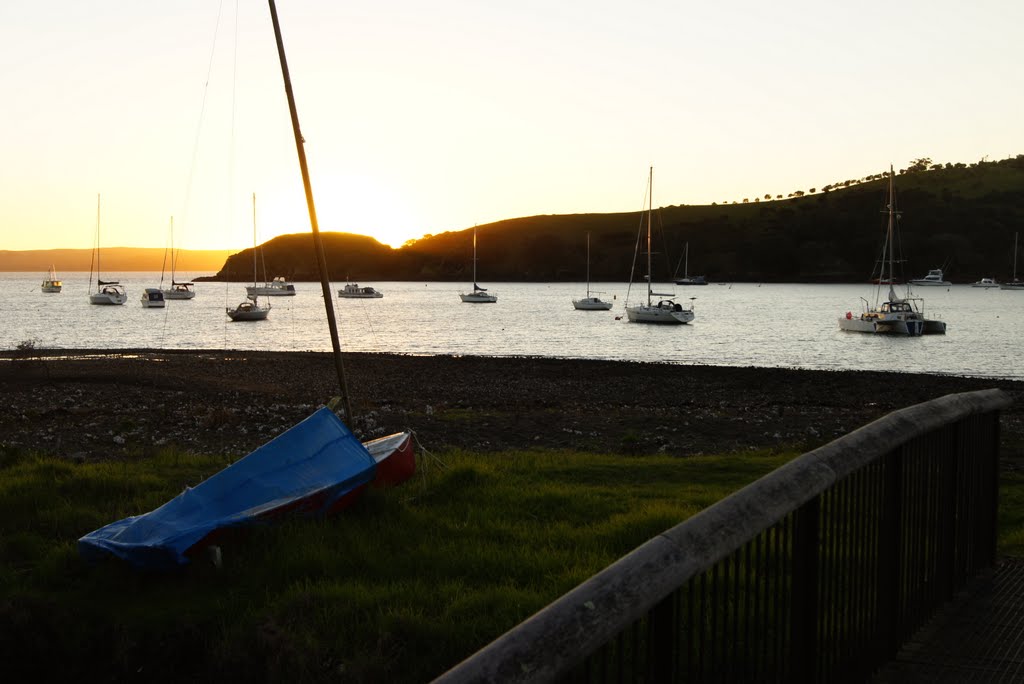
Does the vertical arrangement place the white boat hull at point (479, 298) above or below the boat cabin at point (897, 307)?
above

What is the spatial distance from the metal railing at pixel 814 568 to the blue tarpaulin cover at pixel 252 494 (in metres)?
3.69

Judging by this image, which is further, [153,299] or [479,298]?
[479,298]

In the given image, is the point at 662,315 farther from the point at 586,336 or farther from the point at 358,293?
the point at 358,293

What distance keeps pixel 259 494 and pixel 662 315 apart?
248 feet

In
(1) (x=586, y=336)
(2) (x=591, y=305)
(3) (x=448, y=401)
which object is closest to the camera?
(3) (x=448, y=401)

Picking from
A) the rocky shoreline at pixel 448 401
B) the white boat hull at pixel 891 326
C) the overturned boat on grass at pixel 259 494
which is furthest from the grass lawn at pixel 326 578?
the white boat hull at pixel 891 326

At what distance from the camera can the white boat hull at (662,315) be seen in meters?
82.0

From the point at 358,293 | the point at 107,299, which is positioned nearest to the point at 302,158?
the point at 107,299

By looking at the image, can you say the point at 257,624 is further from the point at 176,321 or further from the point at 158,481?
the point at 176,321

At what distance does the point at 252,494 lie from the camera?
8586 millimetres

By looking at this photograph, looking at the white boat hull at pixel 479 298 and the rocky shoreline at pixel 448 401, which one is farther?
the white boat hull at pixel 479 298

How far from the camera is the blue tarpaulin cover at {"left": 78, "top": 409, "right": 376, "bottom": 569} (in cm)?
743

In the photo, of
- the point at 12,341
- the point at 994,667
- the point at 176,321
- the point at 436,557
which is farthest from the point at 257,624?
the point at 176,321

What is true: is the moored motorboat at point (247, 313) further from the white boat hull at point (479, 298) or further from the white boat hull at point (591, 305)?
the white boat hull at point (479, 298)
